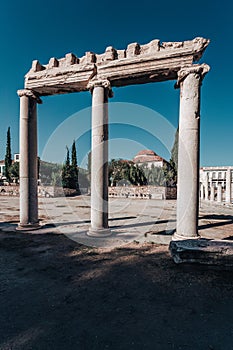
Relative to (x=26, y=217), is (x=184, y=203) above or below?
above

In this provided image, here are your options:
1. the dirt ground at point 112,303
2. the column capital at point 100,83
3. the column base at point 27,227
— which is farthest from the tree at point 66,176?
the dirt ground at point 112,303

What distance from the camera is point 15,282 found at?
421 centimetres

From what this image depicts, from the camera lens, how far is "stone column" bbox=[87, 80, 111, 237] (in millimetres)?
7367

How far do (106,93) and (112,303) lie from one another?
669 centimetres

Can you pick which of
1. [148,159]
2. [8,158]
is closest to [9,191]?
[8,158]

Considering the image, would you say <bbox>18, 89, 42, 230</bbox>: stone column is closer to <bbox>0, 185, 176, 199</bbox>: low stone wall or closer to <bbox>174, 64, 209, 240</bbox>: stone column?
<bbox>174, 64, 209, 240</bbox>: stone column

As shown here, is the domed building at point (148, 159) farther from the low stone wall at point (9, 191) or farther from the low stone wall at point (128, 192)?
the low stone wall at point (9, 191)

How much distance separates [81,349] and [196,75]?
7202mm

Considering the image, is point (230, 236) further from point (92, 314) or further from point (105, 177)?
point (92, 314)

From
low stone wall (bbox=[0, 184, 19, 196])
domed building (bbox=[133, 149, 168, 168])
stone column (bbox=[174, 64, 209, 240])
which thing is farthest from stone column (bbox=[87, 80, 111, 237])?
domed building (bbox=[133, 149, 168, 168])

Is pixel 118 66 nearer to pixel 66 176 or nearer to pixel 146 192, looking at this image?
pixel 146 192

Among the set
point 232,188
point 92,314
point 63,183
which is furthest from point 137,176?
point 92,314

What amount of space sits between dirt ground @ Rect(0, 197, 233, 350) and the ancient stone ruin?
7.27 feet

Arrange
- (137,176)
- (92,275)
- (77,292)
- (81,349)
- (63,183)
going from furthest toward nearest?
(137,176)
(63,183)
(92,275)
(77,292)
(81,349)
